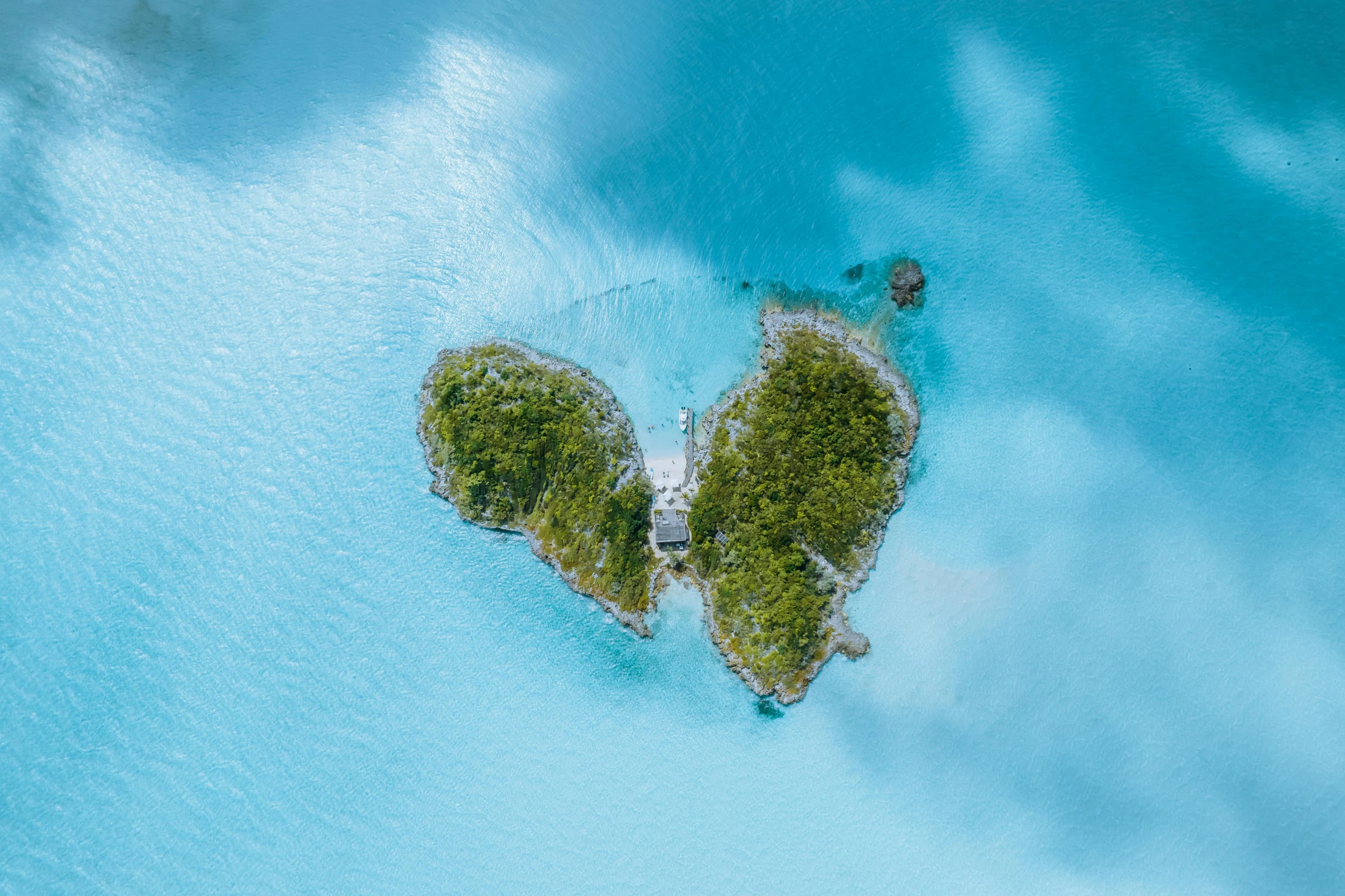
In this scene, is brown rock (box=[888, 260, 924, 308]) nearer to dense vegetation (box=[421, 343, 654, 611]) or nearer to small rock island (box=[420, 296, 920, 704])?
small rock island (box=[420, 296, 920, 704])

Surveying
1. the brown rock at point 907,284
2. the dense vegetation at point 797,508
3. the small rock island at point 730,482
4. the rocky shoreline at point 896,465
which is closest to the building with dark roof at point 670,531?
the small rock island at point 730,482

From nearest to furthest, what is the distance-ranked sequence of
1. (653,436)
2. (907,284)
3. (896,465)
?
(896,465)
(907,284)
(653,436)

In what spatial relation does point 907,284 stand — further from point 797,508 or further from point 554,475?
point 554,475

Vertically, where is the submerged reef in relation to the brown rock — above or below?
below

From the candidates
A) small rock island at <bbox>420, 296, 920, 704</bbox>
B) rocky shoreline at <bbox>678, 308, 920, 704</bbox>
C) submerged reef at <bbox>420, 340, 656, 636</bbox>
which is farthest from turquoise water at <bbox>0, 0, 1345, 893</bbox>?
submerged reef at <bbox>420, 340, 656, 636</bbox>

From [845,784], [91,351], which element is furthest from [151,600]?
[845,784]

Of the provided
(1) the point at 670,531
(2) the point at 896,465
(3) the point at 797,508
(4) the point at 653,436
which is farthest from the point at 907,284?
(1) the point at 670,531

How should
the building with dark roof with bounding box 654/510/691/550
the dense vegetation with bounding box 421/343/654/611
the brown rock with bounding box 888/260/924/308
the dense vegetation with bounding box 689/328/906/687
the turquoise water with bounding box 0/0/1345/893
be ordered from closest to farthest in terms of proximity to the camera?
the turquoise water with bounding box 0/0/1345/893 → the dense vegetation with bounding box 689/328/906/687 → the building with dark roof with bounding box 654/510/691/550 → the dense vegetation with bounding box 421/343/654/611 → the brown rock with bounding box 888/260/924/308
